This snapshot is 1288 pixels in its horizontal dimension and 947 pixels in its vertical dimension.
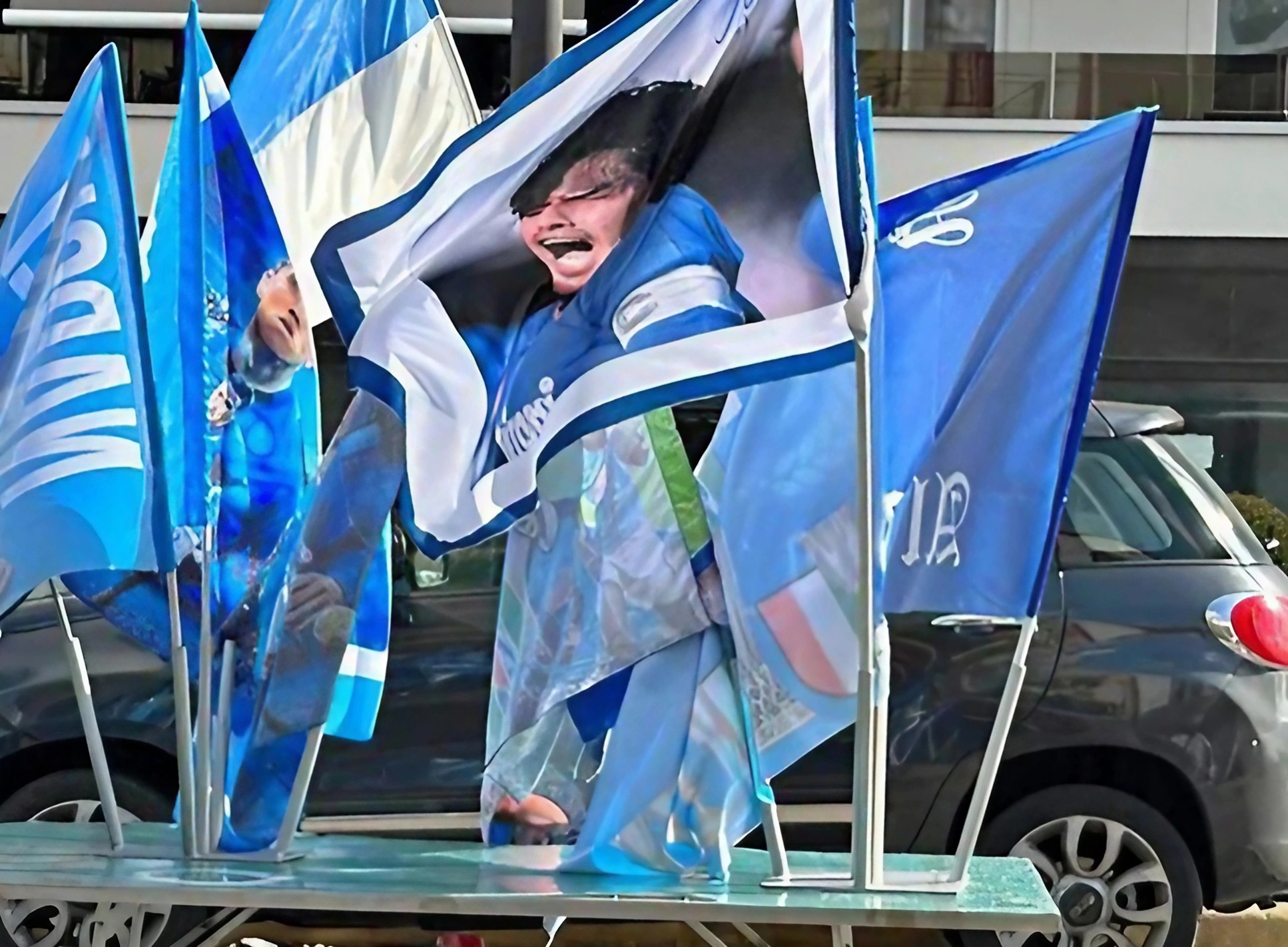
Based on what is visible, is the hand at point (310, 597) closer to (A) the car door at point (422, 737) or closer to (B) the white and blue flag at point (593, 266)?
(B) the white and blue flag at point (593, 266)

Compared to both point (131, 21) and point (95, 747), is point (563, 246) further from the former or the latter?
point (131, 21)

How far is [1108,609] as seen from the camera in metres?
5.75

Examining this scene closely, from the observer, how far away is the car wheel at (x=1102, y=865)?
5.58 m

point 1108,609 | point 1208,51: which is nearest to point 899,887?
point 1108,609

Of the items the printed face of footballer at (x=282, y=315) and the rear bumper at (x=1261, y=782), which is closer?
the printed face of footballer at (x=282, y=315)

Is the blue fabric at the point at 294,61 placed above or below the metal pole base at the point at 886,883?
above

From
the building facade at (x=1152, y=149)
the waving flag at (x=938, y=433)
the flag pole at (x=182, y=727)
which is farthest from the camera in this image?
the building facade at (x=1152, y=149)

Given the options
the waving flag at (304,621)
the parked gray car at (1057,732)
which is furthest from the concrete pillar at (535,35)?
the waving flag at (304,621)

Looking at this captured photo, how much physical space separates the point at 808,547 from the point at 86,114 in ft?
5.25

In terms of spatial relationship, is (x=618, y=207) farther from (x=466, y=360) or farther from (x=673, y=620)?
(x=673, y=620)

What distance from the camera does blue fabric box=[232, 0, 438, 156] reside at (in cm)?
417

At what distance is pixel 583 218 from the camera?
3338 millimetres

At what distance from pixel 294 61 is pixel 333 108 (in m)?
0.13

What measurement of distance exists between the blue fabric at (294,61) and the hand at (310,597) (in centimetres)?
106
